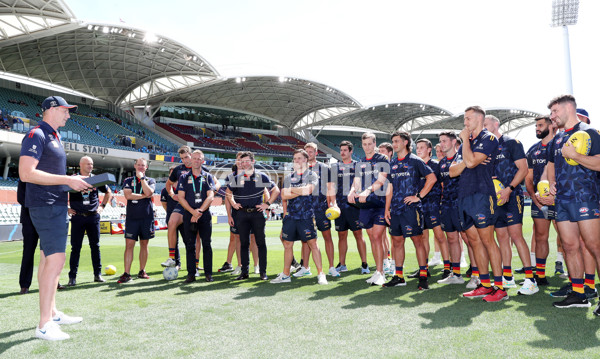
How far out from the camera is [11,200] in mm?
23484

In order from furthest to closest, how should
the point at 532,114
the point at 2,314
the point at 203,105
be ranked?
1. the point at 532,114
2. the point at 203,105
3. the point at 2,314

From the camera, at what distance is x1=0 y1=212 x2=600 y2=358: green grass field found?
3115 mm

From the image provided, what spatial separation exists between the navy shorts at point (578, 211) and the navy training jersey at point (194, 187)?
5.18m

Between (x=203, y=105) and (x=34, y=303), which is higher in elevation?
(x=203, y=105)

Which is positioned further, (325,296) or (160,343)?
(325,296)

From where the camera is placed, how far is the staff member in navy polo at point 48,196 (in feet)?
11.6

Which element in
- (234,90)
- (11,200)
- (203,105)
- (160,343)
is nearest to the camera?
(160,343)

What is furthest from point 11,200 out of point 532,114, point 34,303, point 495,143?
point 532,114

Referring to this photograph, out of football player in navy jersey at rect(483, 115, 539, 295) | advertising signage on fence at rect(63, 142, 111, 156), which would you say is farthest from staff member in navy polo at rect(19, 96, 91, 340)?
advertising signage on fence at rect(63, 142, 111, 156)

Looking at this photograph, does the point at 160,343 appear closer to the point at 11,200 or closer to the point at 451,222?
the point at 451,222

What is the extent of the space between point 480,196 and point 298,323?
262cm

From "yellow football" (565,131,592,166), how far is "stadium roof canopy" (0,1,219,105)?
26153mm

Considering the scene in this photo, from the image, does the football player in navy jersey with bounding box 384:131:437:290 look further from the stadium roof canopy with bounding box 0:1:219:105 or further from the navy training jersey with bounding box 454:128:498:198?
the stadium roof canopy with bounding box 0:1:219:105

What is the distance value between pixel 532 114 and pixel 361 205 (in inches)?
2290
